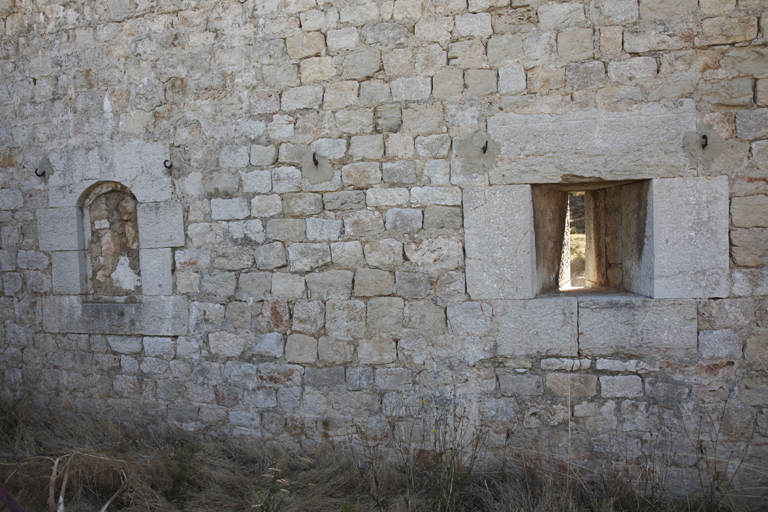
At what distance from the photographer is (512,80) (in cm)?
289

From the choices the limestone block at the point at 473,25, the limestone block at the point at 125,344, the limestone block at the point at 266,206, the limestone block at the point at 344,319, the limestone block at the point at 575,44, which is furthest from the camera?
the limestone block at the point at 125,344

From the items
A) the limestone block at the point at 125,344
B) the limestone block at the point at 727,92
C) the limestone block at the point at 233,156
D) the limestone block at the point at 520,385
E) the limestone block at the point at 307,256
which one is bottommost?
the limestone block at the point at 520,385

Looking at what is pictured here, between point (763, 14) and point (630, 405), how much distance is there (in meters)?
2.41

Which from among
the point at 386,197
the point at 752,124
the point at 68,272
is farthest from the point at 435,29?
the point at 68,272

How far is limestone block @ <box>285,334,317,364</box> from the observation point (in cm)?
321

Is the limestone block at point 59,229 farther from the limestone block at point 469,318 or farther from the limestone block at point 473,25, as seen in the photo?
the limestone block at point 473,25

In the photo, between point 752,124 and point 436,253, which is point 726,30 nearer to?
point 752,124

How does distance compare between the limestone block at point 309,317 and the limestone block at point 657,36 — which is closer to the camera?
the limestone block at point 657,36

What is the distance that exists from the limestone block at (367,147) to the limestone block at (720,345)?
228 centimetres

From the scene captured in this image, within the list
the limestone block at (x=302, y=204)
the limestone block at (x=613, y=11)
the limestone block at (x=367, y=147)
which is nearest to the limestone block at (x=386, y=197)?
the limestone block at (x=367, y=147)

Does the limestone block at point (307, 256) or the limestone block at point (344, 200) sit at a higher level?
the limestone block at point (344, 200)

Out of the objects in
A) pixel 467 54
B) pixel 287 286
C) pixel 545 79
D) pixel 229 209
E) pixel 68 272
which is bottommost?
pixel 287 286

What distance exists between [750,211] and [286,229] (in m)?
2.87

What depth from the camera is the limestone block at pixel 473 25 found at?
2910 millimetres
